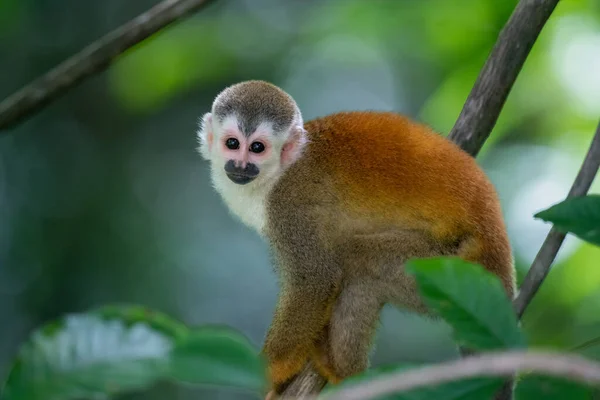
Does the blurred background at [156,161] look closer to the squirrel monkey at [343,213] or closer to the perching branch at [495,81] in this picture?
the perching branch at [495,81]

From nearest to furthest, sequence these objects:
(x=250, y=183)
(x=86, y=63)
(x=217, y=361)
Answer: (x=217, y=361), (x=86, y=63), (x=250, y=183)

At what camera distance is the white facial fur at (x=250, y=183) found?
11.1ft

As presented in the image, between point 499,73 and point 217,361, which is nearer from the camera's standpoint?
point 217,361

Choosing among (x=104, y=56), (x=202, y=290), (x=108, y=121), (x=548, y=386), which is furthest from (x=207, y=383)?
(x=108, y=121)

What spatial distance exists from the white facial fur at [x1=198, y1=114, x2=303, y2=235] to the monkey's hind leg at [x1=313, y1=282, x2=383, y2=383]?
576 millimetres

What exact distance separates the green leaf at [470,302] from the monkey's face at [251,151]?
6.94ft

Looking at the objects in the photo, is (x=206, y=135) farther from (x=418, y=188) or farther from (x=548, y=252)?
(x=548, y=252)

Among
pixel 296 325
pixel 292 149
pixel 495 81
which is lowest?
pixel 296 325

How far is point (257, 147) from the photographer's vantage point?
3.40 m

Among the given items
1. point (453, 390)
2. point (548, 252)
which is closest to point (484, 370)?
point (453, 390)

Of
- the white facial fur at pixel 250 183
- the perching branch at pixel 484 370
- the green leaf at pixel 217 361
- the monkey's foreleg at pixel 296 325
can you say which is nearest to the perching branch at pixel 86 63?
the white facial fur at pixel 250 183

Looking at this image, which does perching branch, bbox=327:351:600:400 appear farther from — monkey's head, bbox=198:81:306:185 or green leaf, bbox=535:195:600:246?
monkey's head, bbox=198:81:306:185

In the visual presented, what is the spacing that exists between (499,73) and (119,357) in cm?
280

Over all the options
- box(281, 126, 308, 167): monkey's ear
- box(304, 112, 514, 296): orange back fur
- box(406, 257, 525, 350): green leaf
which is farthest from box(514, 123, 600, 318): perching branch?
box(281, 126, 308, 167): monkey's ear
